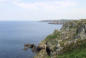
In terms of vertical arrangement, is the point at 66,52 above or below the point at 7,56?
above

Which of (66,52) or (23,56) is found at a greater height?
(66,52)

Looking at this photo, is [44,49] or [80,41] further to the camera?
[44,49]

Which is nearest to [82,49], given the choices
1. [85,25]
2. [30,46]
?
[85,25]

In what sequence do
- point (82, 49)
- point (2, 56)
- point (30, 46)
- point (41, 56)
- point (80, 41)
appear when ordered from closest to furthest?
point (82, 49)
point (80, 41)
point (41, 56)
point (2, 56)
point (30, 46)

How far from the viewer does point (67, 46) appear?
1633 inches

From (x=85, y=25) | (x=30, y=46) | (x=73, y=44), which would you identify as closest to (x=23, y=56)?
(x=30, y=46)

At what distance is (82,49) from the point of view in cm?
3709

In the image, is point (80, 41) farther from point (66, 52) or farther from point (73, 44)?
point (66, 52)

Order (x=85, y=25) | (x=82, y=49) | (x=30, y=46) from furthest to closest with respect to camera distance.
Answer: (x=30, y=46) < (x=85, y=25) < (x=82, y=49)

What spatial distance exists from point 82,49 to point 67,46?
18.2ft

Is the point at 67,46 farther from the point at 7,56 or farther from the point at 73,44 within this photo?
the point at 7,56

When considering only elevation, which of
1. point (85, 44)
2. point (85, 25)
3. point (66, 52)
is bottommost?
point (66, 52)

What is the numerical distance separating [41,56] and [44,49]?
6862 mm

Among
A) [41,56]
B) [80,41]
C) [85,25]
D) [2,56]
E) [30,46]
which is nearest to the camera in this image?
[80,41]
